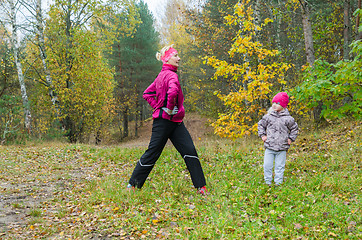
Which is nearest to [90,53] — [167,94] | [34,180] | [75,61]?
[75,61]

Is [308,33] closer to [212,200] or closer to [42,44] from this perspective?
[212,200]

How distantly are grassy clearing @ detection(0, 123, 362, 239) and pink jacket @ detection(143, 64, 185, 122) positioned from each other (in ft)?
4.49

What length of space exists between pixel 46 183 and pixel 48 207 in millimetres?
1554

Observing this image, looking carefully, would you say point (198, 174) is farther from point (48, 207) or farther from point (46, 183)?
point (46, 183)

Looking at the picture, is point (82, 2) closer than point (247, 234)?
No

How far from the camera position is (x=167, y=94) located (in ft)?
14.6

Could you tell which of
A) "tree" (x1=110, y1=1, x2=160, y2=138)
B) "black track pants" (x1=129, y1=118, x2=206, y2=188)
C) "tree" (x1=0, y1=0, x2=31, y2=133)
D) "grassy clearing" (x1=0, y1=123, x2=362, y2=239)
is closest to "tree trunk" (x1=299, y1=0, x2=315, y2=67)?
"grassy clearing" (x1=0, y1=123, x2=362, y2=239)

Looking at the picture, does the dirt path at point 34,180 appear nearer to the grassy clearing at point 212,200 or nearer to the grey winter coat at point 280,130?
the grassy clearing at point 212,200

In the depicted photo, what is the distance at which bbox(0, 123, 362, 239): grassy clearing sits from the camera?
3.41 metres

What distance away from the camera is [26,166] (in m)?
7.47

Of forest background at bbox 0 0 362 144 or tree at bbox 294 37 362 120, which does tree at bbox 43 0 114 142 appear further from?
tree at bbox 294 37 362 120

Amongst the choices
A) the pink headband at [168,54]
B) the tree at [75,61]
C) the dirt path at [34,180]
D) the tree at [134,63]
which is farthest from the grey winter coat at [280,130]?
the tree at [134,63]

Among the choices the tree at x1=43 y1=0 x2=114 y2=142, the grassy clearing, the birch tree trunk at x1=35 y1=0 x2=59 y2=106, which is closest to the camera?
the grassy clearing

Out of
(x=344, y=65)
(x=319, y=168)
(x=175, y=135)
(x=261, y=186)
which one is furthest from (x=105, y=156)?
(x=344, y=65)
